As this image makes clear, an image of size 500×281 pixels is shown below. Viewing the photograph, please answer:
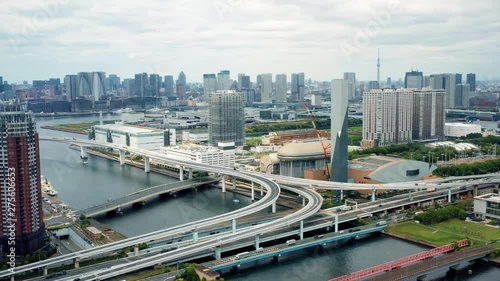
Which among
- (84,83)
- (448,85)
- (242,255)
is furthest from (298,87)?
(242,255)

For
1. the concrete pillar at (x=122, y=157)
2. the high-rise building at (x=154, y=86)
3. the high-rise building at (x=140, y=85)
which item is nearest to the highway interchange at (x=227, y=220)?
the concrete pillar at (x=122, y=157)

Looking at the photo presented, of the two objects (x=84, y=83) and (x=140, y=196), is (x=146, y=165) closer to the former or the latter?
(x=140, y=196)

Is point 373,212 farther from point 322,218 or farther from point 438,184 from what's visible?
point 438,184

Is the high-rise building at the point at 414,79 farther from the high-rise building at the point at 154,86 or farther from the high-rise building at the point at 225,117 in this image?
the high-rise building at the point at 225,117

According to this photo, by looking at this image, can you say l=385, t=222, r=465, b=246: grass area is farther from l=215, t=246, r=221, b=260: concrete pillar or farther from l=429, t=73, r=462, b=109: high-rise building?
l=429, t=73, r=462, b=109: high-rise building

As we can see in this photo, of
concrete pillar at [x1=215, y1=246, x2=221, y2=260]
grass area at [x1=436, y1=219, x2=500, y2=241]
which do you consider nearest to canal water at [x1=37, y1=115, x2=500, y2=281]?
concrete pillar at [x1=215, y1=246, x2=221, y2=260]
